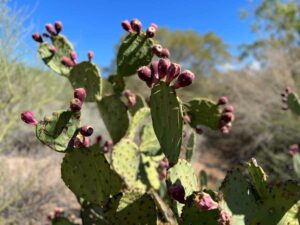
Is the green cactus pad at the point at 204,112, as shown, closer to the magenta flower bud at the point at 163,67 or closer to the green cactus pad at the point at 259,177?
the green cactus pad at the point at 259,177

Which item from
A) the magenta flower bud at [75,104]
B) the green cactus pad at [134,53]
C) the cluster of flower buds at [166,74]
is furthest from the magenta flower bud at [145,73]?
the green cactus pad at [134,53]

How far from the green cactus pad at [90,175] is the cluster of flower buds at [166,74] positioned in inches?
21.1

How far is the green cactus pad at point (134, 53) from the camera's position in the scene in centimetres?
245

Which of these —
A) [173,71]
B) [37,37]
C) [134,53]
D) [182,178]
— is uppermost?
[37,37]

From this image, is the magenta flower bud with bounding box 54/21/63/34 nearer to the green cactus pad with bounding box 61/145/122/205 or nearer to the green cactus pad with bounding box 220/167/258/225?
the green cactus pad with bounding box 61/145/122/205

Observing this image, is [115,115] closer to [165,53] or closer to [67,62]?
[67,62]

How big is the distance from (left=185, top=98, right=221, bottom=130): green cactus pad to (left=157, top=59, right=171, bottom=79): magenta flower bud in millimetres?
1121

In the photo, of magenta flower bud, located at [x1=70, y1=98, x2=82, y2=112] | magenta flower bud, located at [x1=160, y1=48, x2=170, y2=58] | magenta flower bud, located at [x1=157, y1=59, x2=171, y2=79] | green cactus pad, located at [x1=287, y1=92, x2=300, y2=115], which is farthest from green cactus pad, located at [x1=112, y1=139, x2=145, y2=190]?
green cactus pad, located at [x1=287, y1=92, x2=300, y2=115]

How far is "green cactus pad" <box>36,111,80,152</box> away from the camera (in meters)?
1.67

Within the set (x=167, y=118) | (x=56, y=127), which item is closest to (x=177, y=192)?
(x=167, y=118)

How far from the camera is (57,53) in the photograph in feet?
9.34

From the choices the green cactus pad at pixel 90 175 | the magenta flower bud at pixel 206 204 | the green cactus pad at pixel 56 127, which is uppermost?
the green cactus pad at pixel 56 127

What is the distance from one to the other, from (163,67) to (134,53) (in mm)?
1004

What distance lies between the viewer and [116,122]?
276cm
